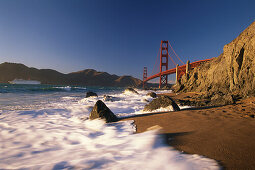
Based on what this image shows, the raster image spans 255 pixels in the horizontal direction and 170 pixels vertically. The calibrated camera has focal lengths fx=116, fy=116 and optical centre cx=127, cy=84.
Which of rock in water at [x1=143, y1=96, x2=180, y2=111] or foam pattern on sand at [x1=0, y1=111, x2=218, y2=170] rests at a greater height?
rock in water at [x1=143, y1=96, x2=180, y2=111]

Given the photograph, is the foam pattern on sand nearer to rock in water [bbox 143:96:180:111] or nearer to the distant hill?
rock in water [bbox 143:96:180:111]

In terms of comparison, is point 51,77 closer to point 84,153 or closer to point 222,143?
point 84,153

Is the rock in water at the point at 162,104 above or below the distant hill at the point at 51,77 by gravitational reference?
below

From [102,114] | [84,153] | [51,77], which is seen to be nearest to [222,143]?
[84,153]

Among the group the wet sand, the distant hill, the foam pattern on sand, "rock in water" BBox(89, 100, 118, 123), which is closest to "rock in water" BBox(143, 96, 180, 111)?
"rock in water" BBox(89, 100, 118, 123)

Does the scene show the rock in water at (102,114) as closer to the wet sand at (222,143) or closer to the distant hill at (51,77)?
the wet sand at (222,143)

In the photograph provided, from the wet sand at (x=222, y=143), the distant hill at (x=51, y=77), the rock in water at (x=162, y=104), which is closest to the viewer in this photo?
the wet sand at (x=222, y=143)

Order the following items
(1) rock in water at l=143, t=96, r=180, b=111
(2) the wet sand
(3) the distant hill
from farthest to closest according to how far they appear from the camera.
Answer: (3) the distant hill < (1) rock in water at l=143, t=96, r=180, b=111 < (2) the wet sand

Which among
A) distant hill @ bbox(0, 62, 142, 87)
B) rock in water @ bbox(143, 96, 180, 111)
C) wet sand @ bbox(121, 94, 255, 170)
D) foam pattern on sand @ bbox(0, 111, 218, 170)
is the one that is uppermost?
distant hill @ bbox(0, 62, 142, 87)

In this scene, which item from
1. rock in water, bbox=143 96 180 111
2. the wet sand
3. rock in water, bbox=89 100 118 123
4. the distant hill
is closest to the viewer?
the wet sand

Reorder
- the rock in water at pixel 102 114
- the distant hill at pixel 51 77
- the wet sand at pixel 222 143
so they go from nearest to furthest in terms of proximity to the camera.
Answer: the wet sand at pixel 222 143 < the rock in water at pixel 102 114 < the distant hill at pixel 51 77

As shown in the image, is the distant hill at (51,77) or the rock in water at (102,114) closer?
the rock in water at (102,114)

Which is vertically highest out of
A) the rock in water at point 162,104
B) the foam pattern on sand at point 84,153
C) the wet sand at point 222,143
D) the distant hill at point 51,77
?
the distant hill at point 51,77

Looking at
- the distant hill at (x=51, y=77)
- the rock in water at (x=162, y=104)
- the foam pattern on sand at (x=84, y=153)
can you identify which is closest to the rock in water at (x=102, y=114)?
the foam pattern on sand at (x=84, y=153)
